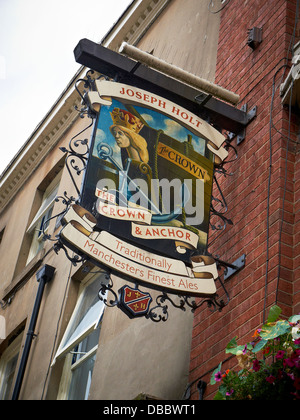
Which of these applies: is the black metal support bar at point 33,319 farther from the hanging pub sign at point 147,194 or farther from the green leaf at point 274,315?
the green leaf at point 274,315

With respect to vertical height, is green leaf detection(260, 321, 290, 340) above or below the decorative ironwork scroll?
below

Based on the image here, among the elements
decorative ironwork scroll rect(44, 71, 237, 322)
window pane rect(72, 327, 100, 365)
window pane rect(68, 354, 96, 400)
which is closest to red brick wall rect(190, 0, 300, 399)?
decorative ironwork scroll rect(44, 71, 237, 322)

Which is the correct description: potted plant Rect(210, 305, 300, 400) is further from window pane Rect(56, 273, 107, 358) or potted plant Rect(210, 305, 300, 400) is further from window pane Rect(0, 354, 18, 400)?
window pane Rect(0, 354, 18, 400)

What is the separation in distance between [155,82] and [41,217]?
7067 millimetres

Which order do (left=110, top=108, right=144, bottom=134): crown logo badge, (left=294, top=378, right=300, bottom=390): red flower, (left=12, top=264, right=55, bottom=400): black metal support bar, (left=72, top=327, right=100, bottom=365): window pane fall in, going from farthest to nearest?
(left=12, top=264, right=55, bottom=400): black metal support bar < (left=72, top=327, right=100, bottom=365): window pane < (left=110, top=108, right=144, bottom=134): crown logo badge < (left=294, top=378, right=300, bottom=390): red flower

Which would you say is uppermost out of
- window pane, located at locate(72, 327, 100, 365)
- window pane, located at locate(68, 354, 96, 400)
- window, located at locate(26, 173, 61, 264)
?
window, located at locate(26, 173, 61, 264)

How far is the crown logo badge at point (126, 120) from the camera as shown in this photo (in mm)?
7379

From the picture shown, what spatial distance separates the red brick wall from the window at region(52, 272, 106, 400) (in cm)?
244

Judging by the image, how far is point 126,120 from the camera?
24.4ft

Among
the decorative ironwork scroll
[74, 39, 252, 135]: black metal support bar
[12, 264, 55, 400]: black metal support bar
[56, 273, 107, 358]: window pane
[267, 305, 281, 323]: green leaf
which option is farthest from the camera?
[12, 264, 55, 400]: black metal support bar

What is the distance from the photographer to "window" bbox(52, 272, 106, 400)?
31.9 ft

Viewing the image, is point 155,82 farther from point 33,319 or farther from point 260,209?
point 33,319

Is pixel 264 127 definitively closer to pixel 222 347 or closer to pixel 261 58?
pixel 261 58

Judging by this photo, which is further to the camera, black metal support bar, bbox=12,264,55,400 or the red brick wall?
black metal support bar, bbox=12,264,55,400
